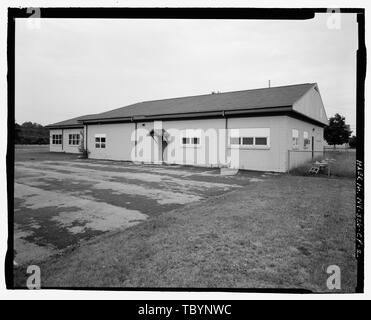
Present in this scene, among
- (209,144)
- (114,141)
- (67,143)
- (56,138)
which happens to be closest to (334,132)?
(209,144)

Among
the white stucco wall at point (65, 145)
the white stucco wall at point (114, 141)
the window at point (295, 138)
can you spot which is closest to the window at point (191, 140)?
the white stucco wall at point (114, 141)

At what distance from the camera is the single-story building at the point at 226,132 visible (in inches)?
506

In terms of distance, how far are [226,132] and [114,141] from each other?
1030 centimetres

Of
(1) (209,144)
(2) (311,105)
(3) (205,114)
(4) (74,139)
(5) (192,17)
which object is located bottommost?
(1) (209,144)

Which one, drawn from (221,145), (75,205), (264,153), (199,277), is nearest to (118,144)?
(221,145)

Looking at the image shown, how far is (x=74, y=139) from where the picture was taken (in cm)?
2858

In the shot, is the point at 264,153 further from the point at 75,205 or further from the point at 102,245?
the point at 102,245

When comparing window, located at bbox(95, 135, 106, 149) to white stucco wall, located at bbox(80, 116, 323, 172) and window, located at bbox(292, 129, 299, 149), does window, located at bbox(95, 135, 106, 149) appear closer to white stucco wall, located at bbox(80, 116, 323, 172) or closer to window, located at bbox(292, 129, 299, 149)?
white stucco wall, located at bbox(80, 116, 323, 172)

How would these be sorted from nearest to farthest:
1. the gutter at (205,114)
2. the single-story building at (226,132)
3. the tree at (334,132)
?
the gutter at (205,114)
the single-story building at (226,132)
the tree at (334,132)

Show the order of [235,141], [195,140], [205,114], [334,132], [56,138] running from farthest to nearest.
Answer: [334,132] < [56,138] < [195,140] < [205,114] < [235,141]

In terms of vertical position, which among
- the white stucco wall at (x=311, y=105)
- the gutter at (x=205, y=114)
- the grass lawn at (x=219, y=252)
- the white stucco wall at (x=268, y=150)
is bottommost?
the grass lawn at (x=219, y=252)

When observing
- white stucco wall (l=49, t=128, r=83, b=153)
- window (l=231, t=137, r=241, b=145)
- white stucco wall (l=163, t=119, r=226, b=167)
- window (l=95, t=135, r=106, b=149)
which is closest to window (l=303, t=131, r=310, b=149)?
window (l=231, t=137, r=241, b=145)

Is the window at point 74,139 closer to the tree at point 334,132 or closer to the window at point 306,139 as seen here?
the window at point 306,139

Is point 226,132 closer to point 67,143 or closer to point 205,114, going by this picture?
point 205,114
